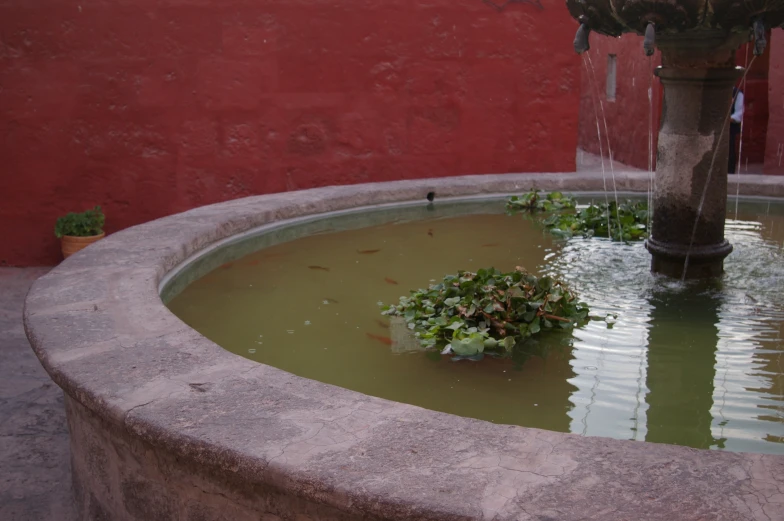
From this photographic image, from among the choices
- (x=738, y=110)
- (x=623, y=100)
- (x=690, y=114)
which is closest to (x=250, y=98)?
(x=690, y=114)

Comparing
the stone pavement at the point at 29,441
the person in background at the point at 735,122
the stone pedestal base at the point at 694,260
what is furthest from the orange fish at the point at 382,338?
the person in background at the point at 735,122

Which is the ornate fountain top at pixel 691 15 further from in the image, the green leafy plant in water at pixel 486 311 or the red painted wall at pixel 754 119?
the red painted wall at pixel 754 119

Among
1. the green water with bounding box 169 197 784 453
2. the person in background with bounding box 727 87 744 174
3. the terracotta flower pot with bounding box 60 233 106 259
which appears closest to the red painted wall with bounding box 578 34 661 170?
the person in background with bounding box 727 87 744 174

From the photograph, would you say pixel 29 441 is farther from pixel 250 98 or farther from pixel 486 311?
pixel 250 98

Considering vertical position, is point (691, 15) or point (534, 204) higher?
point (691, 15)

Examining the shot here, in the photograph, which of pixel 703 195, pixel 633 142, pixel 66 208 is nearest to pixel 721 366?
pixel 703 195

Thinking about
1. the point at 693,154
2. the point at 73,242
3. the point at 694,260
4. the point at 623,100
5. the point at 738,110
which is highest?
the point at 623,100

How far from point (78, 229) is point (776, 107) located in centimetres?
711

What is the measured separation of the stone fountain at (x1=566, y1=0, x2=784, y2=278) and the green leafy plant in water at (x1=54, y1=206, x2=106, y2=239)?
4.17 meters

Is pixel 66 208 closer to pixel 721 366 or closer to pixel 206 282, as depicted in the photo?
pixel 206 282

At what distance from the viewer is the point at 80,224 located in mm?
6594

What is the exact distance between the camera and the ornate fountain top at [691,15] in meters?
3.14

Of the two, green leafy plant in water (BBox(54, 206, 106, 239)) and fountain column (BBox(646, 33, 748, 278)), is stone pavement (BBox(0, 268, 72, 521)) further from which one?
fountain column (BBox(646, 33, 748, 278))

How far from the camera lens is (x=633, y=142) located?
37.9 feet
